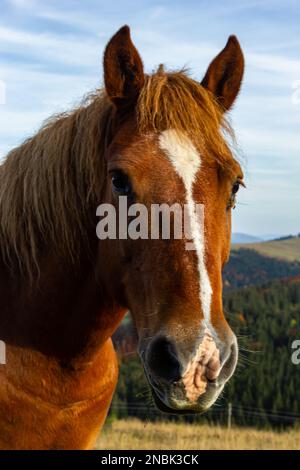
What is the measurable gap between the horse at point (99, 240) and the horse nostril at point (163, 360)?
53 mm

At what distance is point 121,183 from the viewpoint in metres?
3.06

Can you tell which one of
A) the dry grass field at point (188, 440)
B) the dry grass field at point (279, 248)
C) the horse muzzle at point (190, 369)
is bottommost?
the dry grass field at point (279, 248)

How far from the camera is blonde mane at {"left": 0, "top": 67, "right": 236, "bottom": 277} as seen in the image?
10.6 ft

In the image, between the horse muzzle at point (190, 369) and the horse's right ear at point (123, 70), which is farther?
the horse's right ear at point (123, 70)

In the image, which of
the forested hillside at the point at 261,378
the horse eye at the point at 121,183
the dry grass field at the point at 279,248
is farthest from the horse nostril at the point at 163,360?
the dry grass field at the point at 279,248

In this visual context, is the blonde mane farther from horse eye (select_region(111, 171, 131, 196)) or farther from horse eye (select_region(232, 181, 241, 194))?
horse eye (select_region(111, 171, 131, 196))

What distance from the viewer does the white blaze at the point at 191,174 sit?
2707mm

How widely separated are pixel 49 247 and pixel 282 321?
27364 mm

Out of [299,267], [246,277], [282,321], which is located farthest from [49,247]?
[299,267]

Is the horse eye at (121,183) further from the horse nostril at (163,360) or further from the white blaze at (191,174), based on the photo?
the horse nostril at (163,360)

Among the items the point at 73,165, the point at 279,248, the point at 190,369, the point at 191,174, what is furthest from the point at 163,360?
the point at 279,248

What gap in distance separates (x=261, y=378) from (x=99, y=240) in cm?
2037

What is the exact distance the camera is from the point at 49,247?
3.56m

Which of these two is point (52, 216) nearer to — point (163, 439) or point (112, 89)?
point (112, 89)
